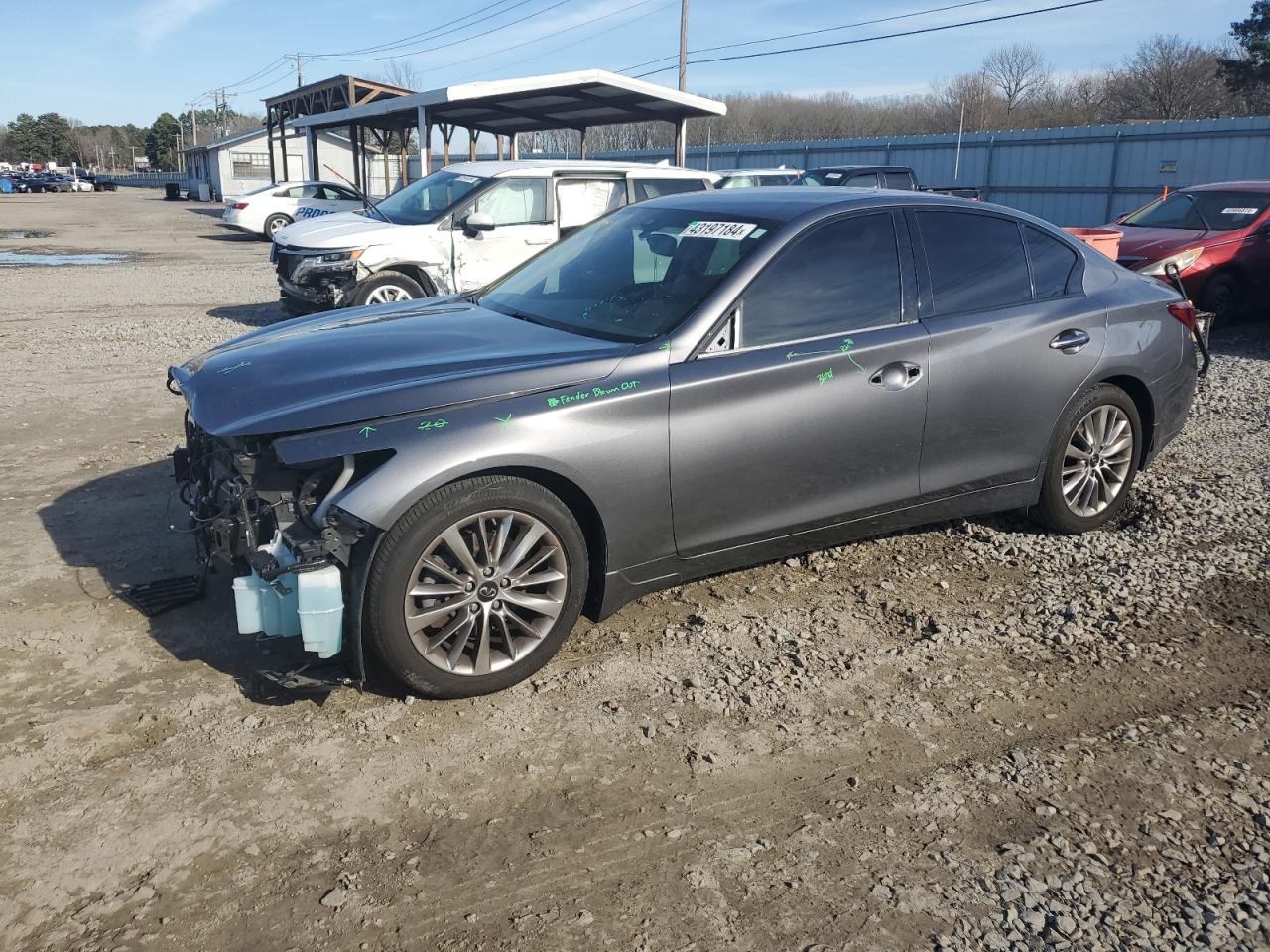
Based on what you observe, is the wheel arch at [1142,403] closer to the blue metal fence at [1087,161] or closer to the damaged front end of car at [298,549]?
the damaged front end of car at [298,549]

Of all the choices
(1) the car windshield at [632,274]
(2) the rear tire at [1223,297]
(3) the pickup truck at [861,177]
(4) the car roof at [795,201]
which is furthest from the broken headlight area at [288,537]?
(3) the pickup truck at [861,177]

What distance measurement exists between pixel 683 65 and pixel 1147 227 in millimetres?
26785

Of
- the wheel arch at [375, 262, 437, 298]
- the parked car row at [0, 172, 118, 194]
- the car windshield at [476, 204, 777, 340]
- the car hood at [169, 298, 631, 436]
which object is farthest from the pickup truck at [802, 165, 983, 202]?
the parked car row at [0, 172, 118, 194]

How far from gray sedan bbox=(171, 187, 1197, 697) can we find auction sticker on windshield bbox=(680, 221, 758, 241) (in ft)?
0.05

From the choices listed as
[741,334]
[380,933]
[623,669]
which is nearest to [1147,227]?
[741,334]

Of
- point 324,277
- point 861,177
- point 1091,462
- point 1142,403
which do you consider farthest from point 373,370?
point 861,177

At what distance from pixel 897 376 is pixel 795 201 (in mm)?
914

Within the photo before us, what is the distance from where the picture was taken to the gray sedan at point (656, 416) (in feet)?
11.3

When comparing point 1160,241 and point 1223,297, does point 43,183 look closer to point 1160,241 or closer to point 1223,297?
point 1160,241

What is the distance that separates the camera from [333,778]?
3.18 m

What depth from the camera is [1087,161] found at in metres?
23.8

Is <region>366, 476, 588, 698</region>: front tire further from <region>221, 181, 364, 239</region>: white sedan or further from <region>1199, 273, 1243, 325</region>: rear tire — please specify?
<region>221, 181, 364, 239</region>: white sedan

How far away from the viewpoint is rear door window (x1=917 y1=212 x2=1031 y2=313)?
4.59 metres

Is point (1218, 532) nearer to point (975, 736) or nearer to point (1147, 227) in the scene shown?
point (975, 736)
